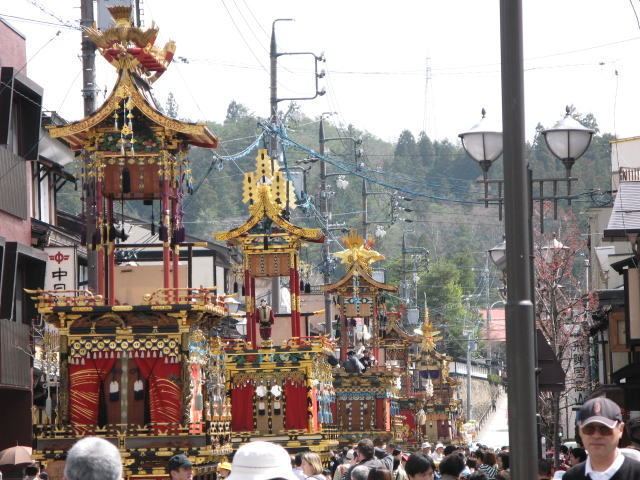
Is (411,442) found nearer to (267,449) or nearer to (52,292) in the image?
(52,292)

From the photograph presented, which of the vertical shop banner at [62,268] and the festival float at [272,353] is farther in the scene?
the vertical shop banner at [62,268]

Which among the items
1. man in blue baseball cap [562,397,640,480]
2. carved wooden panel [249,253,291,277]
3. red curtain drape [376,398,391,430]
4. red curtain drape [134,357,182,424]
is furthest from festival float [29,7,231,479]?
red curtain drape [376,398,391,430]

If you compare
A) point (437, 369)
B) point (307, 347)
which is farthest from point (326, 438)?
point (437, 369)

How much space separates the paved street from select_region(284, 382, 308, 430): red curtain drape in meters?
48.4

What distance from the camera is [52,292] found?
98.8 feet

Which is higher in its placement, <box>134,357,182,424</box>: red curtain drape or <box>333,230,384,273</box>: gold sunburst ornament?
<box>333,230,384,273</box>: gold sunburst ornament

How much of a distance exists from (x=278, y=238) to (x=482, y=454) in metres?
18.6

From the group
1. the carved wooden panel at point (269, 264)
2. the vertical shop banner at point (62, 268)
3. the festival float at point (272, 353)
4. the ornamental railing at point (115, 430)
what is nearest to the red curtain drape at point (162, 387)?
the ornamental railing at point (115, 430)

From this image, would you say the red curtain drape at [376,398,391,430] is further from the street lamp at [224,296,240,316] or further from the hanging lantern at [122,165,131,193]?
the hanging lantern at [122,165,131,193]

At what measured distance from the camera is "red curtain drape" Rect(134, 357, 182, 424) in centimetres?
3009

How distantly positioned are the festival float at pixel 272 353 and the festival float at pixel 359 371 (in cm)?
1222

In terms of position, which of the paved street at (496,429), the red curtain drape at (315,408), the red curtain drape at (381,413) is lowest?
the paved street at (496,429)

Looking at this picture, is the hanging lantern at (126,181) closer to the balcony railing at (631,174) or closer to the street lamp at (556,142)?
the street lamp at (556,142)

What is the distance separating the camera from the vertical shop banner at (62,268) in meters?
39.2
